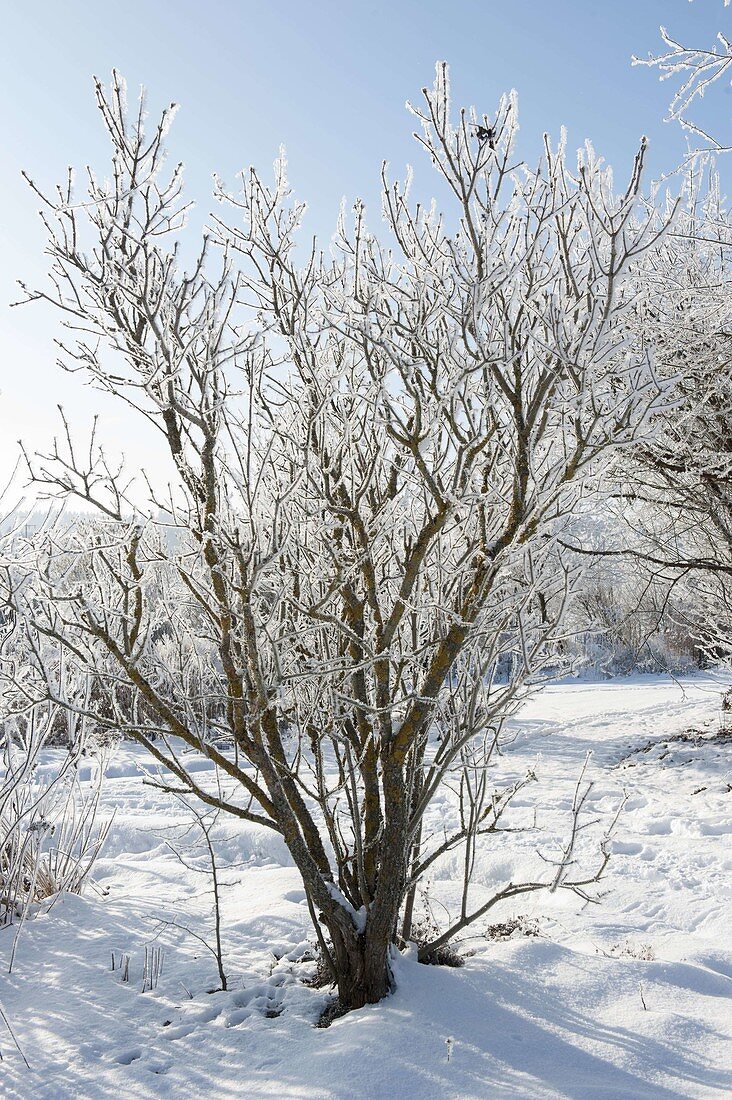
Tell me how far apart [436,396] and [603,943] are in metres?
2.76

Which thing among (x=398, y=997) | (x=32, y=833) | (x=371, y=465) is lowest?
(x=398, y=997)

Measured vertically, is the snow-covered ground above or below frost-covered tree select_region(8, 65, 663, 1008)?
below

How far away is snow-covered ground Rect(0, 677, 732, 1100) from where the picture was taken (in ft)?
6.84

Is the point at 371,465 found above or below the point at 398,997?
above

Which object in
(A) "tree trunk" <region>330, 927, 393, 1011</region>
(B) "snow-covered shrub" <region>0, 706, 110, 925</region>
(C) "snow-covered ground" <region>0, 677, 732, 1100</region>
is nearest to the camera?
(C) "snow-covered ground" <region>0, 677, 732, 1100</region>

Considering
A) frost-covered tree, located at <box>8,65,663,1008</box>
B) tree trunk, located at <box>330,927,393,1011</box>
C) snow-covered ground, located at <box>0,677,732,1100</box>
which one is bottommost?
snow-covered ground, located at <box>0,677,732,1100</box>

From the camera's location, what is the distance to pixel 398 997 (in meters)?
2.53

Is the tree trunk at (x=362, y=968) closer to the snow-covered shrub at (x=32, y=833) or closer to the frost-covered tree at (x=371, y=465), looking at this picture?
the frost-covered tree at (x=371, y=465)

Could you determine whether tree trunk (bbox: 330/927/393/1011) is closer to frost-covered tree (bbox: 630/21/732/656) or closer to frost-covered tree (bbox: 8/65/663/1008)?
frost-covered tree (bbox: 8/65/663/1008)

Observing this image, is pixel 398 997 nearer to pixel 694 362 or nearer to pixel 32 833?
pixel 32 833

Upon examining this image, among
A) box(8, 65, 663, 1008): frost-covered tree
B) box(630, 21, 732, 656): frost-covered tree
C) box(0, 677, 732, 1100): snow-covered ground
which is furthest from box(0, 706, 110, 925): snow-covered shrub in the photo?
box(630, 21, 732, 656): frost-covered tree

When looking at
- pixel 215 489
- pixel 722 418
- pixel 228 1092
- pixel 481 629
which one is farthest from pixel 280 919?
pixel 722 418

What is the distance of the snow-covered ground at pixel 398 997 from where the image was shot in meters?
2.09

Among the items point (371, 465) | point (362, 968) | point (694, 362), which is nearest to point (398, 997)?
point (362, 968)
